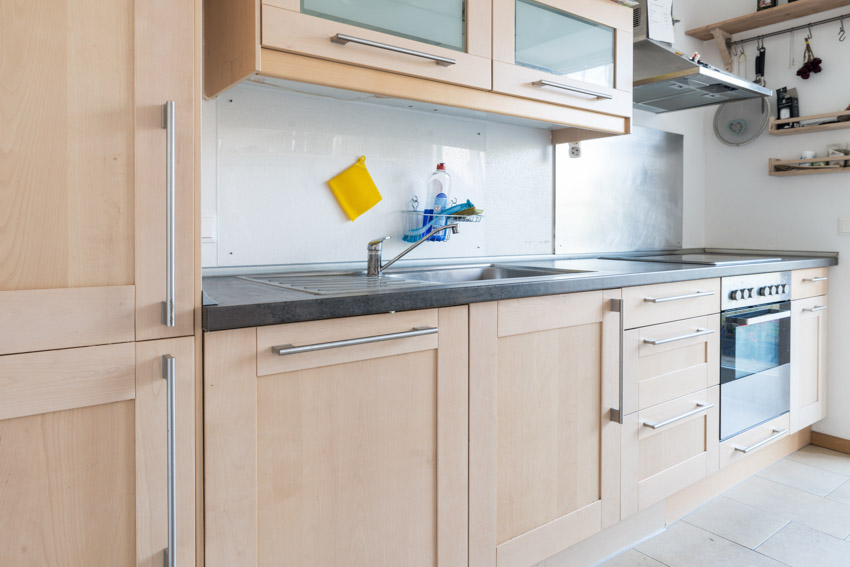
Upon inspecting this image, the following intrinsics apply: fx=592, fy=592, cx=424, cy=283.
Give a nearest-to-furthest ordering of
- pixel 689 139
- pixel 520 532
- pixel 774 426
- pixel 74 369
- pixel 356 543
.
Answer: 1. pixel 74 369
2. pixel 356 543
3. pixel 520 532
4. pixel 774 426
5. pixel 689 139

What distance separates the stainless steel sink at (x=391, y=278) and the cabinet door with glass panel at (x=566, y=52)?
1.95 feet

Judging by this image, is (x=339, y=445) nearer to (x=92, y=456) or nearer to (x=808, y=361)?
(x=92, y=456)

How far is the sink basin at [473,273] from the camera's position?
6.54ft

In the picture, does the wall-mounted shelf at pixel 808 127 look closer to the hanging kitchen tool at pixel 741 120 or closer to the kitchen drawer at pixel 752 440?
the hanging kitchen tool at pixel 741 120

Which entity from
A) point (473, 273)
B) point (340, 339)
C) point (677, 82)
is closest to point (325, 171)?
point (473, 273)

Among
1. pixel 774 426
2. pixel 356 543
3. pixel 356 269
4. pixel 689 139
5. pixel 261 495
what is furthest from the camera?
pixel 689 139

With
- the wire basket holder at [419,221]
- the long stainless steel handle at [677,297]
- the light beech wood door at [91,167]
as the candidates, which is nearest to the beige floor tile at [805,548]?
the long stainless steel handle at [677,297]

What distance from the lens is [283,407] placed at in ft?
3.68

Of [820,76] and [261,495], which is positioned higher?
[820,76]

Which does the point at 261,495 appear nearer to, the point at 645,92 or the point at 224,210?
the point at 224,210

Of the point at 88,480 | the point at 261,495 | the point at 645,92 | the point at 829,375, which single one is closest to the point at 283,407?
the point at 261,495

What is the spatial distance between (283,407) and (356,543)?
0.35 meters

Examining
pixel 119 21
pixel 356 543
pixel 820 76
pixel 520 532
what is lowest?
pixel 520 532

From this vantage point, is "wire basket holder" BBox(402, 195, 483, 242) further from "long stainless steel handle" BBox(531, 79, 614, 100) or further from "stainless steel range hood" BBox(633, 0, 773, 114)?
"stainless steel range hood" BBox(633, 0, 773, 114)
